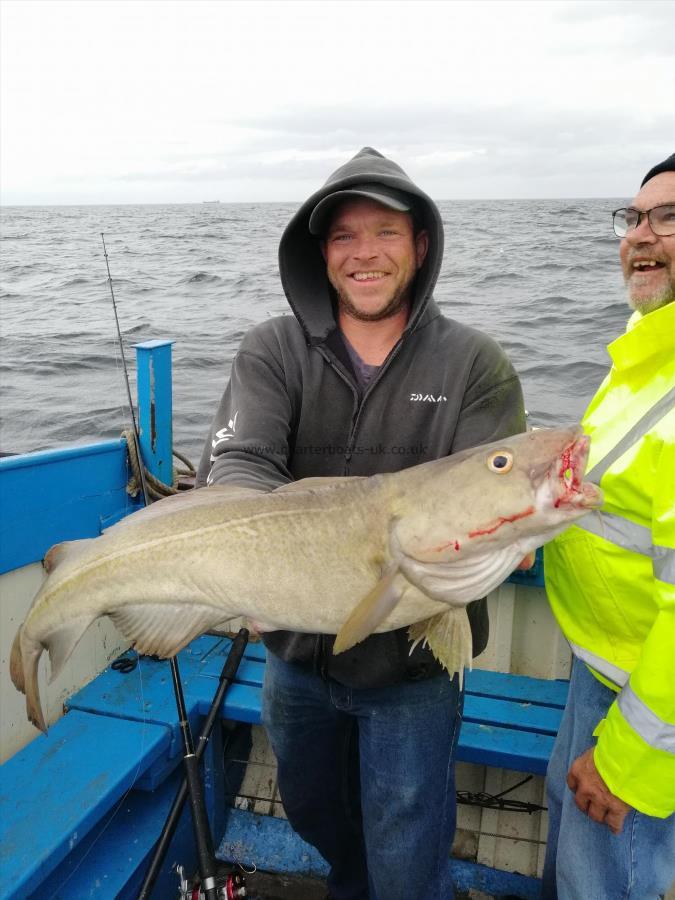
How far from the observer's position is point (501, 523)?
218cm

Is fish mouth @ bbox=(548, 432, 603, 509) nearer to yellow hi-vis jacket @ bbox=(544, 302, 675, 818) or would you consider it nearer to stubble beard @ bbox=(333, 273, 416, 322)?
yellow hi-vis jacket @ bbox=(544, 302, 675, 818)

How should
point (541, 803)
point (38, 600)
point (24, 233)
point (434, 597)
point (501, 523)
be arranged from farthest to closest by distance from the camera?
point (24, 233) < point (541, 803) < point (38, 600) < point (434, 597) < point (501, 523)

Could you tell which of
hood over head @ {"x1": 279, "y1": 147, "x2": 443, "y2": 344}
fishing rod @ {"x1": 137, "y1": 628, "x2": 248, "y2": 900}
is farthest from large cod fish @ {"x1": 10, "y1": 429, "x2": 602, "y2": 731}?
fishing rod @ {"x1": 137, "y1": 628, "x2": 248, "y2": 900}

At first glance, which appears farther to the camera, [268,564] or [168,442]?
[168,442]

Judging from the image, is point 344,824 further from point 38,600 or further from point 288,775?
point 38,600

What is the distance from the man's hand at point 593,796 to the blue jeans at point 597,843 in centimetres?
7

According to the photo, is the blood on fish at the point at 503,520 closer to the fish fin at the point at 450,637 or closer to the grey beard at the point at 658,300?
the fish fin at the point at 450,637

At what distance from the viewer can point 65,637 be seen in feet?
8.35

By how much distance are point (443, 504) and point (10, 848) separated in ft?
7.59

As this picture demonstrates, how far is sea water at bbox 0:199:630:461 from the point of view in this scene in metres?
12.2

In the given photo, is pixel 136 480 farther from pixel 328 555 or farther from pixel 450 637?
pixel 450 637

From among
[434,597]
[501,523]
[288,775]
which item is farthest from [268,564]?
[288,775]

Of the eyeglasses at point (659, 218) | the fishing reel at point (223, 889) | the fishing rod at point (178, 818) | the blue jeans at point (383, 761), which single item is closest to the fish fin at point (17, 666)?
the blue jeans at point (383, 761)

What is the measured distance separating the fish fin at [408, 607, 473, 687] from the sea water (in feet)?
3.22
